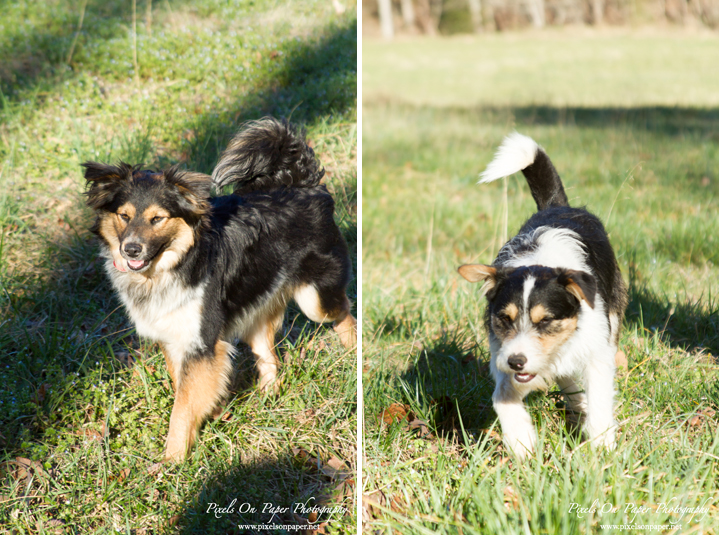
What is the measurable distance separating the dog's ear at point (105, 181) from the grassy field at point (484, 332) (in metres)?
1.90

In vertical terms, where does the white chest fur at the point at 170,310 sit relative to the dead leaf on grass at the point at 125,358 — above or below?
above

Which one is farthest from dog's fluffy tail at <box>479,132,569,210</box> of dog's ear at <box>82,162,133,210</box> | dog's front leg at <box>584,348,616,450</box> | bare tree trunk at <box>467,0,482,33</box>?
bare tree trunk at <box>467,0,482,33</box>

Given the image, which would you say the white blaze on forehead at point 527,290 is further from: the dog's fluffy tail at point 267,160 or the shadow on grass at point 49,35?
the shadow on grass at point 49,35

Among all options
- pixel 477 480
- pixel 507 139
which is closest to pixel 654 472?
pixel 477 480

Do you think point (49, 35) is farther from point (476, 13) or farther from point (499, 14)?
point (476, 13)

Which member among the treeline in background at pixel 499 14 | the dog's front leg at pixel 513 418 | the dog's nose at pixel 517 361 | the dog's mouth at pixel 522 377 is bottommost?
the treeline in background at pixel 499 14

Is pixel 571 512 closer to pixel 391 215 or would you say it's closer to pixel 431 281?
pixel 431 281

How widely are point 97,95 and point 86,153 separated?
1.54m

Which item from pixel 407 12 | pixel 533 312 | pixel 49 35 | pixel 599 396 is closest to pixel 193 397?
pixel 533 312

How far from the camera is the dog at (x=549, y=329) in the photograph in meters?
2.83

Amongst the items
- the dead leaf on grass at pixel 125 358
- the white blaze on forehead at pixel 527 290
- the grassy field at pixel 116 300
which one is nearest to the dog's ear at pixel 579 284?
the white blaze on forehead at pixel 527 290

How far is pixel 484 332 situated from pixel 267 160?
2023 mm

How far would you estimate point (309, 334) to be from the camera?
446 cm

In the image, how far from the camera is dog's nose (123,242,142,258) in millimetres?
3357
